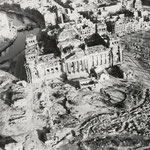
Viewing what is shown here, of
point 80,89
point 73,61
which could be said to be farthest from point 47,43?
point 80,89

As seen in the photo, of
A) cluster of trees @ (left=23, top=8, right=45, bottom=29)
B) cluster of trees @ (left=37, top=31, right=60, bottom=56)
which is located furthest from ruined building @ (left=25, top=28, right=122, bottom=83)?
cluster of trees @ (left=23, top=8, right=45, bottom=29)

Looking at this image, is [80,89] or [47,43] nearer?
[80,89]

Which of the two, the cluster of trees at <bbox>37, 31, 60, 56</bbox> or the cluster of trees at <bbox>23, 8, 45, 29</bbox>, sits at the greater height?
the cluster of trees at <bbox>23, 8, 45, 29</bbox>

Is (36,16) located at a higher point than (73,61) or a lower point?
higher

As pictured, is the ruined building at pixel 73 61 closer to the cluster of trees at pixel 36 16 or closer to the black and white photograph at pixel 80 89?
the black and white photograph at pixel 80 89

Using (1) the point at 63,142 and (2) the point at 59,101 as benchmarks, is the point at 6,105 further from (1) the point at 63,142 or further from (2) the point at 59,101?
(1) the point at 63,142

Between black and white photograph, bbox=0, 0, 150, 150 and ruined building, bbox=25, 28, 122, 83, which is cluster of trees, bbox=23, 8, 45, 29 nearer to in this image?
black and white photograph, bbox=0, 0, 150, 150

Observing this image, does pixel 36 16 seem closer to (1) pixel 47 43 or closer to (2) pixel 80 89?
(1) pixel 47 43

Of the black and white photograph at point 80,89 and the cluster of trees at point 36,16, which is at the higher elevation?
the cluster of trees at point 36,16

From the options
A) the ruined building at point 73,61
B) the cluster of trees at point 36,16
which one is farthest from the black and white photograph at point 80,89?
the cluster of trees at point 36,16
